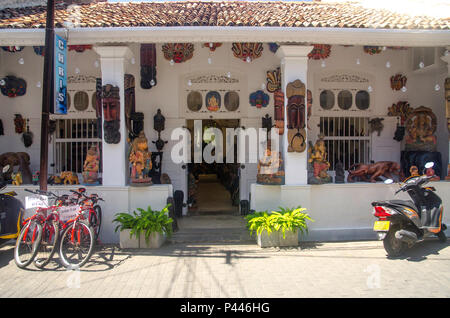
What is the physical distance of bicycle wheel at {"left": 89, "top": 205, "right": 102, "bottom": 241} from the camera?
20.9 ft

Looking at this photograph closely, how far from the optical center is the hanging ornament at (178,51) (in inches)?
345

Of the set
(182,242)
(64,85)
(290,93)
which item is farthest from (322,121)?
(64,85)

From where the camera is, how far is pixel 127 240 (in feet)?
21.4

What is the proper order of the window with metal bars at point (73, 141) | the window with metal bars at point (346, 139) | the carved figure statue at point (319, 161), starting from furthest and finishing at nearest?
the window with metal bars at point (346, 139), the window with metal bars at point (73, 141), the carved figure statue at point (319, 161)

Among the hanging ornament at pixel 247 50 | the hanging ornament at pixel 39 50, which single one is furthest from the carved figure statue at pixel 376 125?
the hanging ornament at pixel 39 50

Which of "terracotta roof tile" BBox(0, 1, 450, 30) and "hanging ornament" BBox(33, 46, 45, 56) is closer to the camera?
"terracotta roof tile" BBox(0, 1, 450, 30)

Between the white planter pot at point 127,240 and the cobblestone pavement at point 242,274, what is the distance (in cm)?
16

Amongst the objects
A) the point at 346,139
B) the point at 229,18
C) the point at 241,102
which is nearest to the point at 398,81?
the point at 346,139

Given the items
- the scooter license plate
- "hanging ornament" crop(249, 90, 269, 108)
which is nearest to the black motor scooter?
the scooter license plate

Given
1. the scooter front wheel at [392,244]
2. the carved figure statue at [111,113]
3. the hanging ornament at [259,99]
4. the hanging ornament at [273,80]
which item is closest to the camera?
the scooter front wheel at [392,244]

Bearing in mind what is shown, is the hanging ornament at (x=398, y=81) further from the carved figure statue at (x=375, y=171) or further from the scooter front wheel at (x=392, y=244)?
the scooter front wheel at (x=392, y=244)

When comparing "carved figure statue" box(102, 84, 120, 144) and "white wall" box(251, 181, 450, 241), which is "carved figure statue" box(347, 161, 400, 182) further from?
"carved figure statue" box(102, 84, 120, 144)

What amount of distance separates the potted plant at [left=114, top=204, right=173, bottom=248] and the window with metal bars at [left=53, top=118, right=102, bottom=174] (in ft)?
10.3

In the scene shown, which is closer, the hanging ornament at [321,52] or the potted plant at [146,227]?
the potted plant at [146,227]
